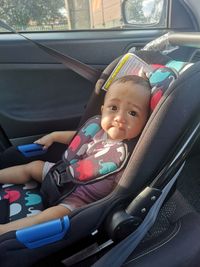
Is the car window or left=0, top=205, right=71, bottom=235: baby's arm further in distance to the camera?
the car window

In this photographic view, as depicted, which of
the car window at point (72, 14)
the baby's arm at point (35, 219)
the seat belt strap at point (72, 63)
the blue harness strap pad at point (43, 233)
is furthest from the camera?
the car window at point (72, 14)

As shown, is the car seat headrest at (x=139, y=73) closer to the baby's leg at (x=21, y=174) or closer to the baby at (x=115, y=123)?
the baby at (x=115, y=123)

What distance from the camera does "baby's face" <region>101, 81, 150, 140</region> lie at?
133 cm

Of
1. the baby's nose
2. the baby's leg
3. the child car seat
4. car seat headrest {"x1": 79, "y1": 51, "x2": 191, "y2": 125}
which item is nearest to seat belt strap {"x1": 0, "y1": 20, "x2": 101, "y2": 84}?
car seat headrest {"x1": 79, "y1": 51, "x2": 191, "y2": 125}

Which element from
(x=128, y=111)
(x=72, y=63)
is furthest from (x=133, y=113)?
(x=72, y=63)

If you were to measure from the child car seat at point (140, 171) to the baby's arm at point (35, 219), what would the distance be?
0.15 metres

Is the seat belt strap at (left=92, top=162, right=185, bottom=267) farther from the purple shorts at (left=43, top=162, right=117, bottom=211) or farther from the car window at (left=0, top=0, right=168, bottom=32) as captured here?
the car window at (left=0, top=0, right=168, bottom=32)

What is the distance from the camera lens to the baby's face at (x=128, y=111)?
133 cm

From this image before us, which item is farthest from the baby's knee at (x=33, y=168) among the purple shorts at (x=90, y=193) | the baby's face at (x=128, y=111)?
the baby's face at (x=128, y=111)

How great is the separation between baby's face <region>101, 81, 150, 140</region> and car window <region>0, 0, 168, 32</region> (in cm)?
83

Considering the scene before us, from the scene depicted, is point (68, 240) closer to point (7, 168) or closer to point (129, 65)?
point (7, 168)

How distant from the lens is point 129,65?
1.52m

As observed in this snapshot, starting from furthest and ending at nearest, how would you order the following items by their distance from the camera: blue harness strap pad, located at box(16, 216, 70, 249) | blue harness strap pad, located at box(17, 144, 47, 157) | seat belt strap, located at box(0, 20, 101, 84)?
blue harness strap pad, located at box(17, 144, 47, 157)
seat belt strap, located at box(0, 20, 101, 84)
blue harness strap pad, located at box(16, 216, 70, 249)

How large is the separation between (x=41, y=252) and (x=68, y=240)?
0.28ft
